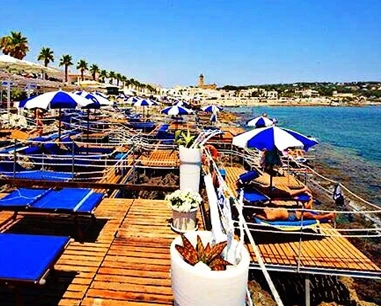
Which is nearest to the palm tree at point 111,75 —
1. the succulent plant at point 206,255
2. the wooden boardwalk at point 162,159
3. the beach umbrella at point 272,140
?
the wooden boardwalk at point 162,159

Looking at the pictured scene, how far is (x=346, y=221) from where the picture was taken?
1245 cm

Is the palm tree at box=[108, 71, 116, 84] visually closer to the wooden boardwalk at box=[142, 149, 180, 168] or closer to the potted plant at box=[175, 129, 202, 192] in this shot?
the wooden boardwalk at box=[142, 149, 180, 168]

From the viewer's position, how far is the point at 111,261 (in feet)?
15.1

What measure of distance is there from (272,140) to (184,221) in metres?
2.36

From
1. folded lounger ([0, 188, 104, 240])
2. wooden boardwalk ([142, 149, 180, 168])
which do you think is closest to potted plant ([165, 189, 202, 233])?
folded lounger ([0, 188, 104, 240])

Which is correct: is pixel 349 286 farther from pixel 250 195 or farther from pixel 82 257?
pixel 82 257

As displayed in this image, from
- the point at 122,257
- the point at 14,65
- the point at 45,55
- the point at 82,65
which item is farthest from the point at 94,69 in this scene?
the point at 122,257

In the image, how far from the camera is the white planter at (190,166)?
20.7 ft

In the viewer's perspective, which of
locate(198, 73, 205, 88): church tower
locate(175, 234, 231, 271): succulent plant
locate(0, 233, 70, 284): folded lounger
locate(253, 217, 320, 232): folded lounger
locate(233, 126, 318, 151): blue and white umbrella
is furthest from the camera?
locate(198, 73, 205, 88): church tower

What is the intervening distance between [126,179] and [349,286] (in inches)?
243

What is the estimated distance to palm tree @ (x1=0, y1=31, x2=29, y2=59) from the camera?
41.2 m

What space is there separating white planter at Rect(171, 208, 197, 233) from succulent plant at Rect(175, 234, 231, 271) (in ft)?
8.86

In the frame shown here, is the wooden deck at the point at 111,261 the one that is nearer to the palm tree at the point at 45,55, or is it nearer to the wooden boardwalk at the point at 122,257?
the wooden boardwalk at the point at 122,257

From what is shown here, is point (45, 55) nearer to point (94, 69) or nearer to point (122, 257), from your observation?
point (94, 69)
